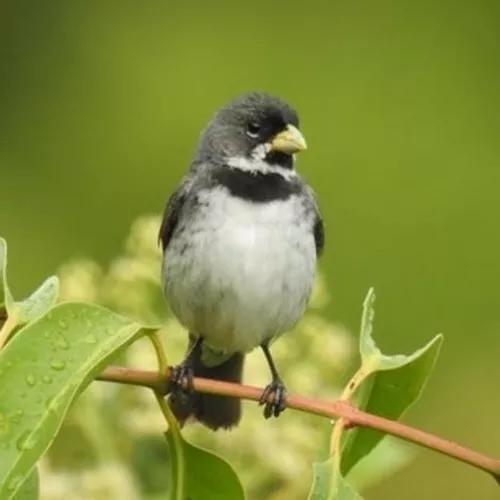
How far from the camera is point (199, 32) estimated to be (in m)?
7.39

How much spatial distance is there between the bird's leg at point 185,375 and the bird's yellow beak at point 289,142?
34 centimetres

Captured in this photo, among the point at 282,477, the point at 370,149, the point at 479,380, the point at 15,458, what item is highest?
the point at 15,458

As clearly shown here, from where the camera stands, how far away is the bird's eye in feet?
Answer: 11.0

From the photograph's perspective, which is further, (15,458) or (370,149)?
(370,149)

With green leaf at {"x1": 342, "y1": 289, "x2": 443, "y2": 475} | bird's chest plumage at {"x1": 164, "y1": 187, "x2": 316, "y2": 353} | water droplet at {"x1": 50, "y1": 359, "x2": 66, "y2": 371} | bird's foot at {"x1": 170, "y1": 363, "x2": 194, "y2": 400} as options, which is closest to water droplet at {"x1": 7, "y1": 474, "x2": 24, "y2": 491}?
water droplet at {"x1": 50, "y1": 359, "x2": 66, "y2": 371}

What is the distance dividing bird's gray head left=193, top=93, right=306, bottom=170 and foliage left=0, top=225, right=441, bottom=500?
224mm

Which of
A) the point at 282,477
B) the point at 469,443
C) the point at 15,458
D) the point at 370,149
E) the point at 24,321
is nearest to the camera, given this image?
the point at 15,458

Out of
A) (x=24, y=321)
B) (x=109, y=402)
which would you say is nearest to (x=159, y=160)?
(x=109, y=402)

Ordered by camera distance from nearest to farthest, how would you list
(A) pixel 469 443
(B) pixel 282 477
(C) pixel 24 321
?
(C) pixel 24 321
(B) pixel 282 477
(A) pixel 469 443

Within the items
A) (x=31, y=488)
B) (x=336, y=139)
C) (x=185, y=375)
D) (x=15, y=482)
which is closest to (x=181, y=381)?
(x=185, y=375)

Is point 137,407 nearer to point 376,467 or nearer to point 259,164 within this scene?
point 376,467

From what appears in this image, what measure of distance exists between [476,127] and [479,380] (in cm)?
109

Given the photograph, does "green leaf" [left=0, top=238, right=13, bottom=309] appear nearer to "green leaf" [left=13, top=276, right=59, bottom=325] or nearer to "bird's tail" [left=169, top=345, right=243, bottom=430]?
"green leaf" [left=13, top=276, right=59, bottom=325]

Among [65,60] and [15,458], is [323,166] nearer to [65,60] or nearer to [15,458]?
[65,60]
